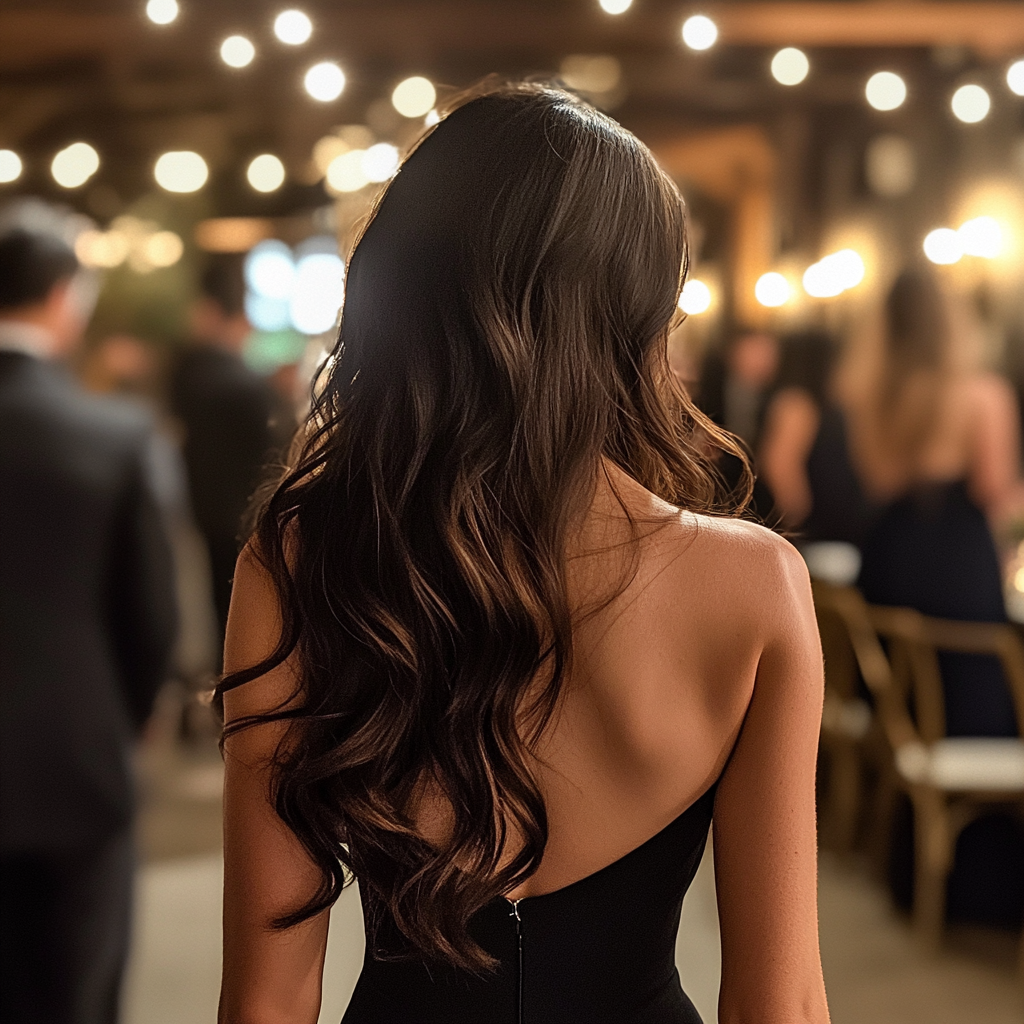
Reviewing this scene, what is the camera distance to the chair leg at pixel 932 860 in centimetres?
346

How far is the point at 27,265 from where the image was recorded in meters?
2.31

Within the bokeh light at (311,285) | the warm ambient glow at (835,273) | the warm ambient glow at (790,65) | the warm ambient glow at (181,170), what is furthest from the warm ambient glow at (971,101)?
the bokeh light at (311,285)

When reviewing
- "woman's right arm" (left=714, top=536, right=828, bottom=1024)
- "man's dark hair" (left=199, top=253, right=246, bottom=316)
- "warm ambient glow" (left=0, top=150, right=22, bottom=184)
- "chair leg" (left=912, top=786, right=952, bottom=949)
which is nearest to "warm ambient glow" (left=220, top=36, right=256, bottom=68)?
"man's dark hair" (left=199, top=253, right=246, bottom=316)

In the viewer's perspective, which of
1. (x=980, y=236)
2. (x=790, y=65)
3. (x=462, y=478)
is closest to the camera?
(x=462, y=478)

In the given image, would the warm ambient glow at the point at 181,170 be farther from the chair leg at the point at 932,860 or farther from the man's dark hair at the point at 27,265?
the chair leg at the point at 932,860

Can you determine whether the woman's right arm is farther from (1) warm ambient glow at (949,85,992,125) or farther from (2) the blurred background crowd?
(1) warm ambient glow at (949,85,992,125)

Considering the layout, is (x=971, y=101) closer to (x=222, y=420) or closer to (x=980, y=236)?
(x=980, y=236)

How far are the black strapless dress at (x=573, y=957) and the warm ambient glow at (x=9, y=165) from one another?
28.7ft

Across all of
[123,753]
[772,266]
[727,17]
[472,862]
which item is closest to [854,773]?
[123,753]

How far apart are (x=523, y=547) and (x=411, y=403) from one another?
145 mm

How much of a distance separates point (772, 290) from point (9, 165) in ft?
17.8

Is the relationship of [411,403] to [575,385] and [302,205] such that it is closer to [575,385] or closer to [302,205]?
[575,385]

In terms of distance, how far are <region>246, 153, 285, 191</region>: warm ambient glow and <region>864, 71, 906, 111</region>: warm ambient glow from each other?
4454 mm

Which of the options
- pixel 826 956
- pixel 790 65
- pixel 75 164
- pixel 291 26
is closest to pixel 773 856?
pixel 826 956
